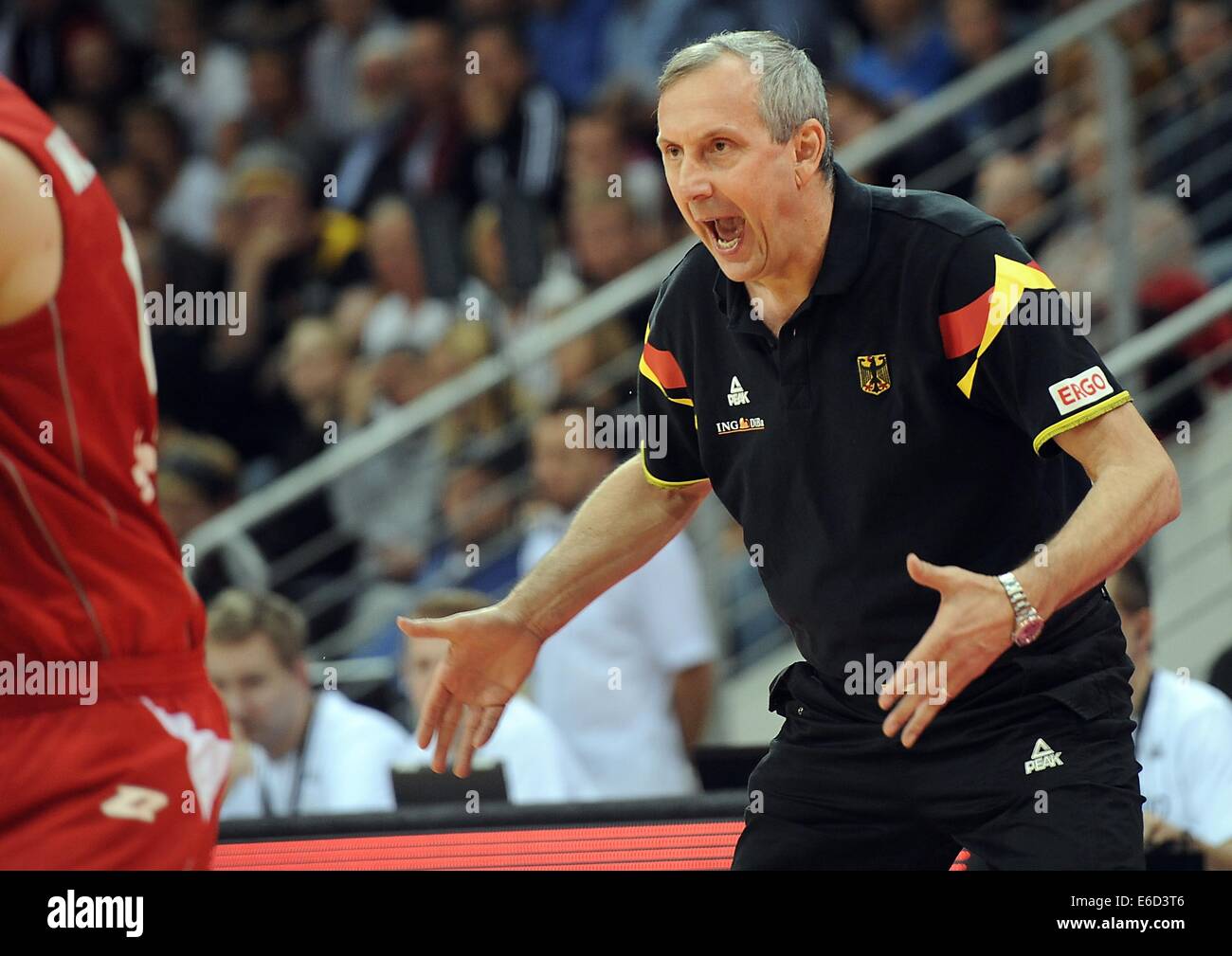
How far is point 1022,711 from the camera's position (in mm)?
2588

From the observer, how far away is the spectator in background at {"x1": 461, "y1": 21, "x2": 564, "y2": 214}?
7379 mm

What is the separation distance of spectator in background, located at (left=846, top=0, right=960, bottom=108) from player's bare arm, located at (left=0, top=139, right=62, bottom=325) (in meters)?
4.85

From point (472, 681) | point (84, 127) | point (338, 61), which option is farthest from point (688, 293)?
point (84, 127)

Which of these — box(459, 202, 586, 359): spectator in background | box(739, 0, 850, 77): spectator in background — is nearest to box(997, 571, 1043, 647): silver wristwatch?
box(459, 202, 586, 359): spectator in background

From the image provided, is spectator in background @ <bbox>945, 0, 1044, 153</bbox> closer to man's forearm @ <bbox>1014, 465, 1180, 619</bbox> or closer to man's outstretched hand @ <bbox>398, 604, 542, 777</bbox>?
man's outstretched hand @ <bbox>398, 604, 542, 777</bbox>

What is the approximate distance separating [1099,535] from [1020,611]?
15 cm

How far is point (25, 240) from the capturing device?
1998 mm

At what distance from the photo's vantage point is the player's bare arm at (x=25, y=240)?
1982mm

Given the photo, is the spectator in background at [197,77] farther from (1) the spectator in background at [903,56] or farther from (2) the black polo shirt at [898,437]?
(2) the black polo shirt at [898,437]

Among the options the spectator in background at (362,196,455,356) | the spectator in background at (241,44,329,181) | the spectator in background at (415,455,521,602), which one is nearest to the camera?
the spectator in background at (415,455,521,602)

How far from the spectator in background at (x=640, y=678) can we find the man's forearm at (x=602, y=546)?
209 cm

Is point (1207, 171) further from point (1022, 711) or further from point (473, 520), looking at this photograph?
point (1022, 711)
